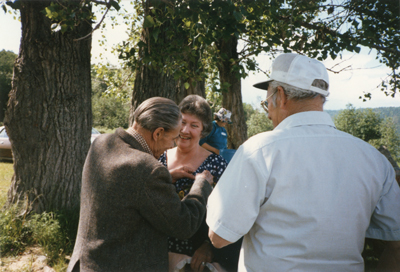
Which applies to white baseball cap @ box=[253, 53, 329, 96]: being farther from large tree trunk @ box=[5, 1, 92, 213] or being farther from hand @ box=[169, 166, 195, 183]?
large tree trunk @ box=[5, 1, 92, 213]

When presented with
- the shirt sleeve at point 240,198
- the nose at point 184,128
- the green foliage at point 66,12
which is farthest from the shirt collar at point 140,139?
the green foliage at point 66,12

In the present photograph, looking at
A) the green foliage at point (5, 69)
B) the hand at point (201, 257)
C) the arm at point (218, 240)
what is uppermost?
the green foliage at point (5, 69)

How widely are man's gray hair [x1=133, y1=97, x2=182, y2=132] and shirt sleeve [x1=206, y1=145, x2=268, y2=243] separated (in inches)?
26.5

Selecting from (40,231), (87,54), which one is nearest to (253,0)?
(87,54)

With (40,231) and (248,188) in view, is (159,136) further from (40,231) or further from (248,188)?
(40,231)

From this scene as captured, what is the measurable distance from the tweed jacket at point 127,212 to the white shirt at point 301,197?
0.35m

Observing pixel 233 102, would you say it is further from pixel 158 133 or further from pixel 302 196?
pixel 302 196

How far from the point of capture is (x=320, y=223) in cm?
127

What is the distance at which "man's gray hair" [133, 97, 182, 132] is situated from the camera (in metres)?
1.84

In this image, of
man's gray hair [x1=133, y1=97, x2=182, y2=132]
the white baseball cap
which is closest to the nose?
man's gray hair [x1=133, y1=97, x2=182, y2=132]

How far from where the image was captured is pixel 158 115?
6.05ft

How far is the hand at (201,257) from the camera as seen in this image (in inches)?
82.7

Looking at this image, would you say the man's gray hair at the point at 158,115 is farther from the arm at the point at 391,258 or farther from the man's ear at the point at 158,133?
the arm at the point at 391,258

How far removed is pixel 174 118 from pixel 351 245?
1.16 m
